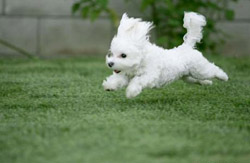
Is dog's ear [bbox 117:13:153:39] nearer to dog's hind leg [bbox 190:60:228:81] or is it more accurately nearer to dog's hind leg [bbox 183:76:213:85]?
dog's hind leg [bbox 190:60:228:81]

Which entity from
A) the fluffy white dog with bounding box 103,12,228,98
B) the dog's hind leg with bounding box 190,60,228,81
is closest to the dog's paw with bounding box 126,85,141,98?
the fluffy white dog with bounding box 103,12,228,98

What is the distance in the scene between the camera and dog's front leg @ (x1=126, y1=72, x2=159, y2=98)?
284cm

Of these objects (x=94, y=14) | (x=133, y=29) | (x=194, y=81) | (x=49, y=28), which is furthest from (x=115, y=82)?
(x=49, y=28)

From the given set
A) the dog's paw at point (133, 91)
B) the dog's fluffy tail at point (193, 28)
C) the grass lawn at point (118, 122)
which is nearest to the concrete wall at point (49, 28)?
the grass lawn at point (118, 122)

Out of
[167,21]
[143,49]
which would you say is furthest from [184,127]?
[167,21]

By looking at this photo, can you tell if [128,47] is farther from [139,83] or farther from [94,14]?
[94,14]

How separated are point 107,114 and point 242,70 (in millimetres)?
2385

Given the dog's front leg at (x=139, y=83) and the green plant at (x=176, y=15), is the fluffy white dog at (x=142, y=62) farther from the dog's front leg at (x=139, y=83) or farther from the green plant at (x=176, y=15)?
the green plant at (x=176, y=15)

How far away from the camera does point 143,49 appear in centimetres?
292

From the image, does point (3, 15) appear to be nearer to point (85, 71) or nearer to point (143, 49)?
point (85, 71)

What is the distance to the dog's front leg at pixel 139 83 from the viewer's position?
9.31 ft

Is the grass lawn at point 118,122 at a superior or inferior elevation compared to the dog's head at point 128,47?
inferior

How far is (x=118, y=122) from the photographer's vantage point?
248cm

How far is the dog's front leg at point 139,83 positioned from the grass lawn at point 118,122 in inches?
3.9
